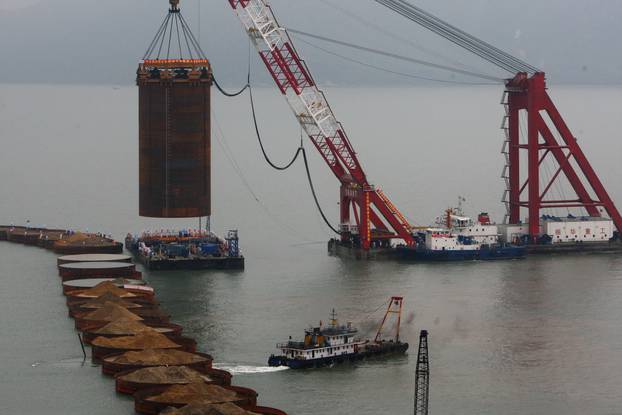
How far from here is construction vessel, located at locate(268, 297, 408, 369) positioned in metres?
50.4

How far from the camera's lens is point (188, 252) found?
2766 inches

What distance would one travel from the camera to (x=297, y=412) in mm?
45219

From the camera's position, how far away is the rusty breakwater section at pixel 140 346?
43.9 meters

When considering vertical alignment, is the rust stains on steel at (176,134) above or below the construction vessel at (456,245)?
above

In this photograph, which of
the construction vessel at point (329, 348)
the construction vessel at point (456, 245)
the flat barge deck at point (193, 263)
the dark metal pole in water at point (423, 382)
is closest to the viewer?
the dark metal pole in water at point (423, 382)

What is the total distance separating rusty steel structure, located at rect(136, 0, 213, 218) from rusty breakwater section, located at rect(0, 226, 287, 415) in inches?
144

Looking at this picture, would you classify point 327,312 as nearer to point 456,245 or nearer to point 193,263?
point 193,263

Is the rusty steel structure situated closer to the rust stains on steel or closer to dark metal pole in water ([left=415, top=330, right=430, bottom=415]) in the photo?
the rust stains on steel

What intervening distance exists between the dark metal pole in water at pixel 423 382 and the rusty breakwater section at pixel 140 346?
3.47m

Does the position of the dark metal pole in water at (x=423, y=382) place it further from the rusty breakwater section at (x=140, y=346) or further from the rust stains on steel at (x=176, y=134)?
the rust stains on steel at (x=176, y=134)

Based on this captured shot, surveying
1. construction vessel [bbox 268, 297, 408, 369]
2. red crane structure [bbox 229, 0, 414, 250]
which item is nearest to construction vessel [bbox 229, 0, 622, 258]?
red crane structure [bbox 229, 0, 414, 250]

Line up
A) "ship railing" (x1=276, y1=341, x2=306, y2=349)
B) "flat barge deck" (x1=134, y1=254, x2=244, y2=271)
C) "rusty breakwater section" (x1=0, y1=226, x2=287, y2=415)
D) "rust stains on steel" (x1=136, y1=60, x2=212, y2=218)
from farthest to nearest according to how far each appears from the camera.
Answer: "rust stains on steel" (x1=136, y1=60, x2=212, y2=218) < "flat barge deck" (x1=134, y1=254, x2=244, y2=271) < "ship railing" (x1=276, y1=341, x2=306, y2=349) < "rusty breakwater section" (x1=0, y1=226, x2=287, y2=415)

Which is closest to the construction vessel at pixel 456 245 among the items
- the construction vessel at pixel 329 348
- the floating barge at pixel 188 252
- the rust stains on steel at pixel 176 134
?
the floating barge at pixel 188 252

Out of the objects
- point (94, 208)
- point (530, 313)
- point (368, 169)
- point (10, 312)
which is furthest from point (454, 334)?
point (368, 169)
